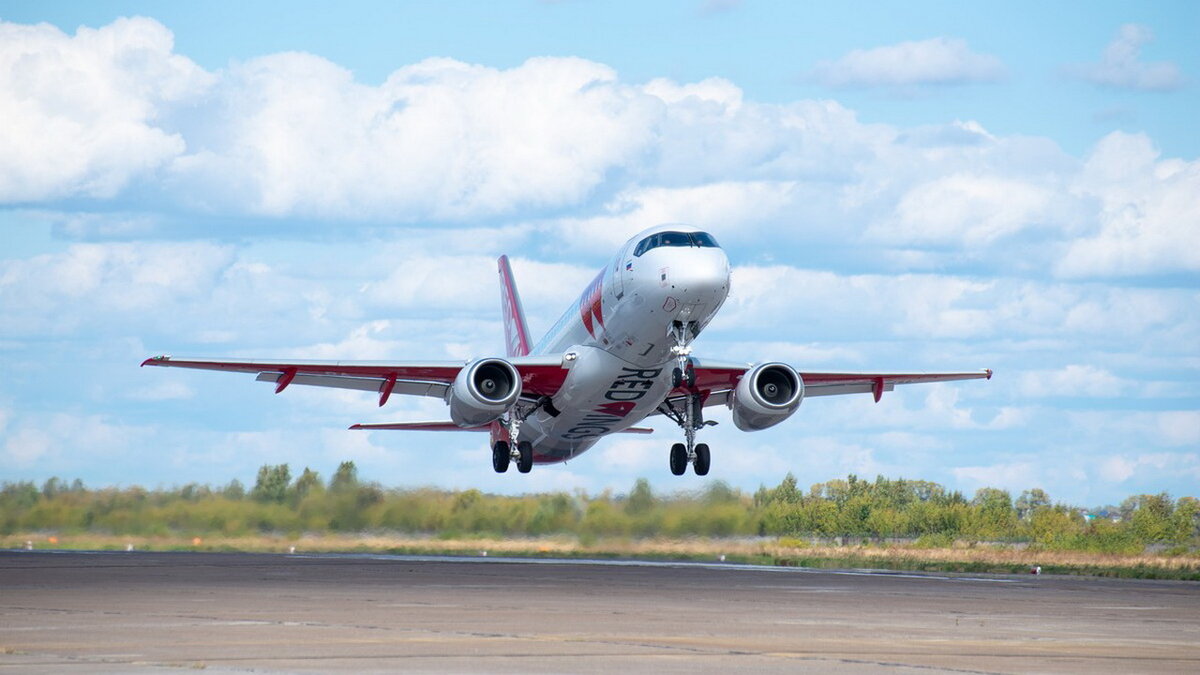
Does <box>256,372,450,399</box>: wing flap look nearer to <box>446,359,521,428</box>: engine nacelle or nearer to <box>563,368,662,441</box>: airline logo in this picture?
<box>563,368,662,441</box>: airline logo

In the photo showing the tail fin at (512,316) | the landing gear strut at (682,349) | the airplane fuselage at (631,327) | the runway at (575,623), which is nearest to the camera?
the runway at (575,623)

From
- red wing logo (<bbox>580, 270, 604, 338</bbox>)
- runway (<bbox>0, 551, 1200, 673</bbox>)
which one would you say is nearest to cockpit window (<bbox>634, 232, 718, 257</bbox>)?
red wing logo (<bbox>580, 270, 604, 338</bbox>)

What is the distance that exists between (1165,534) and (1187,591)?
22922 millimetres

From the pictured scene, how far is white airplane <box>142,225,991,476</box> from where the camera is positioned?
33.7 m

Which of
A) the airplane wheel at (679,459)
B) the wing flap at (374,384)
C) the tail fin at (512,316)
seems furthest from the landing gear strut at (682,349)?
the tail fin at (512,316)

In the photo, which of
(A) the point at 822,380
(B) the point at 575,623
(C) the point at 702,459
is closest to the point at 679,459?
(C) the point at 702,459

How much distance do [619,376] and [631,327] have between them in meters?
2.56

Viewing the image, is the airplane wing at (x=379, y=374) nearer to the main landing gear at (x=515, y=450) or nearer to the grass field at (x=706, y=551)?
the main landing gear at (x=515, y=450)

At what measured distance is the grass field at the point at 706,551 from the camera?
137 ft

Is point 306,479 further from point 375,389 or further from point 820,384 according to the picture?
point 820,384

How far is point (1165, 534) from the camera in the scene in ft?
171

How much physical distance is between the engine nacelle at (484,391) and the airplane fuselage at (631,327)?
1856 millimetres

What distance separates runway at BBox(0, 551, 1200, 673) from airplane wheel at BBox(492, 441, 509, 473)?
362 inches

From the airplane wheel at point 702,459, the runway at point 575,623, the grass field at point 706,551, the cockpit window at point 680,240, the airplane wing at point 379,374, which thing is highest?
the cockpit window at point 680,240
